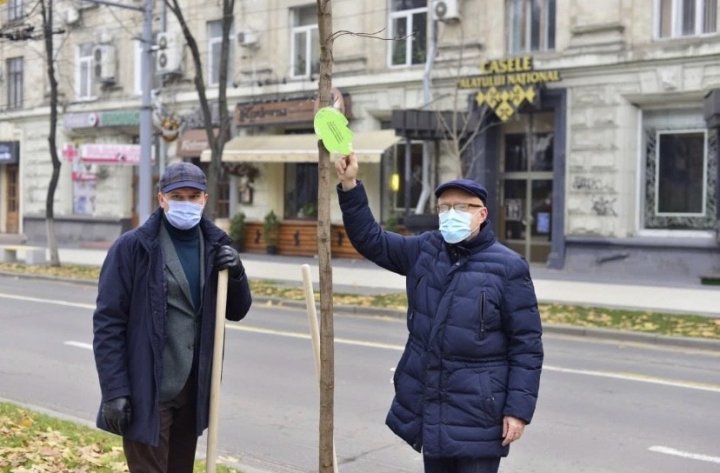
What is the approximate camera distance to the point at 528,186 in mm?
22375

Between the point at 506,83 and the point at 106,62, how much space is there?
50.5 feet

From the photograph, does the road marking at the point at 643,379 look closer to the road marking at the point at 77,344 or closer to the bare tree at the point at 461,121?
the road marking at the point at 77,344

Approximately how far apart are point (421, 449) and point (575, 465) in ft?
9.42

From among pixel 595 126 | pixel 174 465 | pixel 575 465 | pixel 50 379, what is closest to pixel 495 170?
pixel 595 126

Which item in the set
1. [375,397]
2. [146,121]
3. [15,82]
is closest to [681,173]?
[146,121]

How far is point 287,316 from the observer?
49.2 ft

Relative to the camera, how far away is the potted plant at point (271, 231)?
1045 inches

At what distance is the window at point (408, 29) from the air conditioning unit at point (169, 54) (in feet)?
25.6

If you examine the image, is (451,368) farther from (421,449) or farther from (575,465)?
(575,465)

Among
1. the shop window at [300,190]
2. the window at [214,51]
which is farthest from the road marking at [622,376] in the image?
the window at [214,51]

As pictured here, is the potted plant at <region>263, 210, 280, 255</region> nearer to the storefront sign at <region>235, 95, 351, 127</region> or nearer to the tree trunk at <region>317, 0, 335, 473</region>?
the storefront sign at <region>235, 95, 351, 127</region>

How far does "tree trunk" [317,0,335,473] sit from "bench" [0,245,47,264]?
Result: 21.5m

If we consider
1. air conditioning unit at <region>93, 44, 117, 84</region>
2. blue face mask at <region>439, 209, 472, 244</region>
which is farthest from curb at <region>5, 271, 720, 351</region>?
air conditioning unit at <region>93, 44, 117, 84</region>

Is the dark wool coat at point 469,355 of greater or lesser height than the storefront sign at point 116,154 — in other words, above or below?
below
